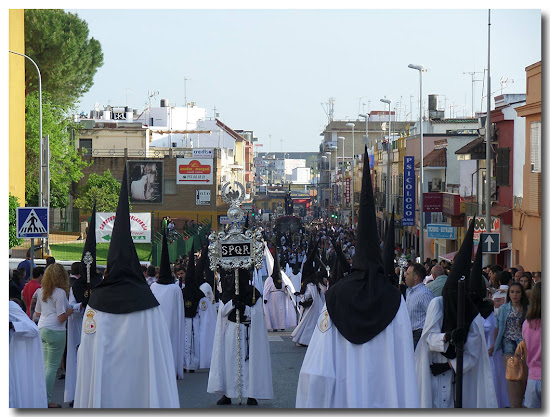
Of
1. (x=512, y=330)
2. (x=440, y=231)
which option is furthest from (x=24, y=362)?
(x=440, y=231)

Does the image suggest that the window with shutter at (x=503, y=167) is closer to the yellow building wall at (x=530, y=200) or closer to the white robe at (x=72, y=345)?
the yellow building wall at (x=530, y=200)

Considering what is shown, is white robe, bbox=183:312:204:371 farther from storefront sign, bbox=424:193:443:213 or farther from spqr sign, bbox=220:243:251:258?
storefront sign, bbox=424:193:443:213

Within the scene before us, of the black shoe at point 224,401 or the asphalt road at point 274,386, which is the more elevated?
the black shoe at point 224,401

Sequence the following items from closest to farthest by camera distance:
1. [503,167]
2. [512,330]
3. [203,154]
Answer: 1. [512,330]
2. [503,167]
3. [203,154]

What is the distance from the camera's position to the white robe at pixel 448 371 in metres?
9.66

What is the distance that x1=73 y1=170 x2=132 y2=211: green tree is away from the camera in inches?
2468

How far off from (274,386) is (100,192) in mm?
50575

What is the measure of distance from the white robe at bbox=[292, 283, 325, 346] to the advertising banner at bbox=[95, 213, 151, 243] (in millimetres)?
13677

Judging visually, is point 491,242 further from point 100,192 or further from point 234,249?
point 100,192

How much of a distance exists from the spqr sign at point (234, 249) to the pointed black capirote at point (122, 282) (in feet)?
10.6

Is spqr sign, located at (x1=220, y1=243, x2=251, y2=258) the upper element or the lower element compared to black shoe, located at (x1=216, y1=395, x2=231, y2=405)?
upper

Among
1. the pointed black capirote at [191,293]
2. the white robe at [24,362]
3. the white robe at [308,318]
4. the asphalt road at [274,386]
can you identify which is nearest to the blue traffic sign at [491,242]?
the white robe at [308,318]

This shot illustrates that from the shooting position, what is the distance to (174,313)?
1495 cm

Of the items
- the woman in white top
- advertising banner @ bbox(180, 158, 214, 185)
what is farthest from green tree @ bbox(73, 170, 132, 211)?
the woman in white top
